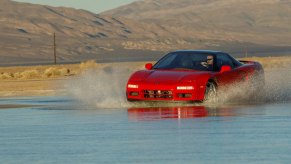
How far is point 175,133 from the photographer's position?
1398cm

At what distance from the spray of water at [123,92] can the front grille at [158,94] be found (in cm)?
55

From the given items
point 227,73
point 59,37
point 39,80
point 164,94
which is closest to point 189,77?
point 164,94

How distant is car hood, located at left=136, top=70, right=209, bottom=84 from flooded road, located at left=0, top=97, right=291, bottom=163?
67 centimetres

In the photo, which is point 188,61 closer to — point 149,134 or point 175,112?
point 175,112

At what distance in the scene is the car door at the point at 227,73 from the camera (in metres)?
20.7

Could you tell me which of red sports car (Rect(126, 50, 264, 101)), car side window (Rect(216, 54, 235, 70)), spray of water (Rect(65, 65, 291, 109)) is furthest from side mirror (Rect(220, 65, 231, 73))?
spray of water (Rect(65, 65, 291, 109))

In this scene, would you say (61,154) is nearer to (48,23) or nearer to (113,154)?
Answer: (113,154)

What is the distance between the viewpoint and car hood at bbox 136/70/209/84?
2000 cm

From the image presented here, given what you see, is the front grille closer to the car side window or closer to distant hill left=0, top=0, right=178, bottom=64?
the car side window

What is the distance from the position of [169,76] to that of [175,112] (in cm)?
220

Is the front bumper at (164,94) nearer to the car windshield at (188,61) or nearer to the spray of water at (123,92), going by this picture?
the spray of water at (123,92)

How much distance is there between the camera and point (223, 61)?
2156cm

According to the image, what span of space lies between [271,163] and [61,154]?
2732 millimetres

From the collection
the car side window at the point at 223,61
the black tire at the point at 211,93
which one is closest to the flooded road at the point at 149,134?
the black tire at the point at 211,93
